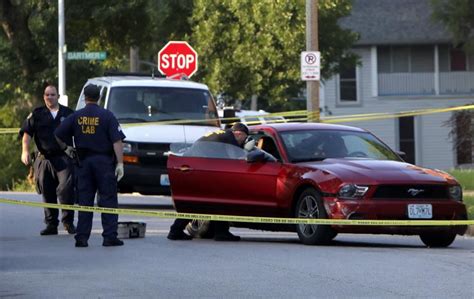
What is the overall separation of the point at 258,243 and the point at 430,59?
37.8 metres

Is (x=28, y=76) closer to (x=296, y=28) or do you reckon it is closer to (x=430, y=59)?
(x=296, y=28)

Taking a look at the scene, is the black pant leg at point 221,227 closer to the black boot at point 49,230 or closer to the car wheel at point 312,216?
the car wheel at point 312,216

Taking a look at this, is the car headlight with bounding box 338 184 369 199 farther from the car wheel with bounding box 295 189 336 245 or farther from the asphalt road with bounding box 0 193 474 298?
the asphalt road with bounding box 0 193 474 298

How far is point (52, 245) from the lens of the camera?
602 inches

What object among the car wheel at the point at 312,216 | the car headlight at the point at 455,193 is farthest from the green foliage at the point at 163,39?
the car headlight at the point at 455,193

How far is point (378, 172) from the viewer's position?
580 inches

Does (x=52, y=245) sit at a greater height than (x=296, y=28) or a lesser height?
lesser

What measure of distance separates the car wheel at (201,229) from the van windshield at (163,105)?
5.32 meters

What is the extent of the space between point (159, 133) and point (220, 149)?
566cm

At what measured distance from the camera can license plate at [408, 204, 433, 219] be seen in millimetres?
14562

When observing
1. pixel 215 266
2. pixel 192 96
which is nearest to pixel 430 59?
pixel 192 96

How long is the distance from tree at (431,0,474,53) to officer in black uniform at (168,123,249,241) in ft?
101

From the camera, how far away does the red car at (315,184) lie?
573 inches

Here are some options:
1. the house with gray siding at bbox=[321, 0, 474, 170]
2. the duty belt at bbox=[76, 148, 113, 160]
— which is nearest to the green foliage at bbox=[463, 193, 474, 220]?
the duty belt at bbox=[76, 148, 113, 160]
